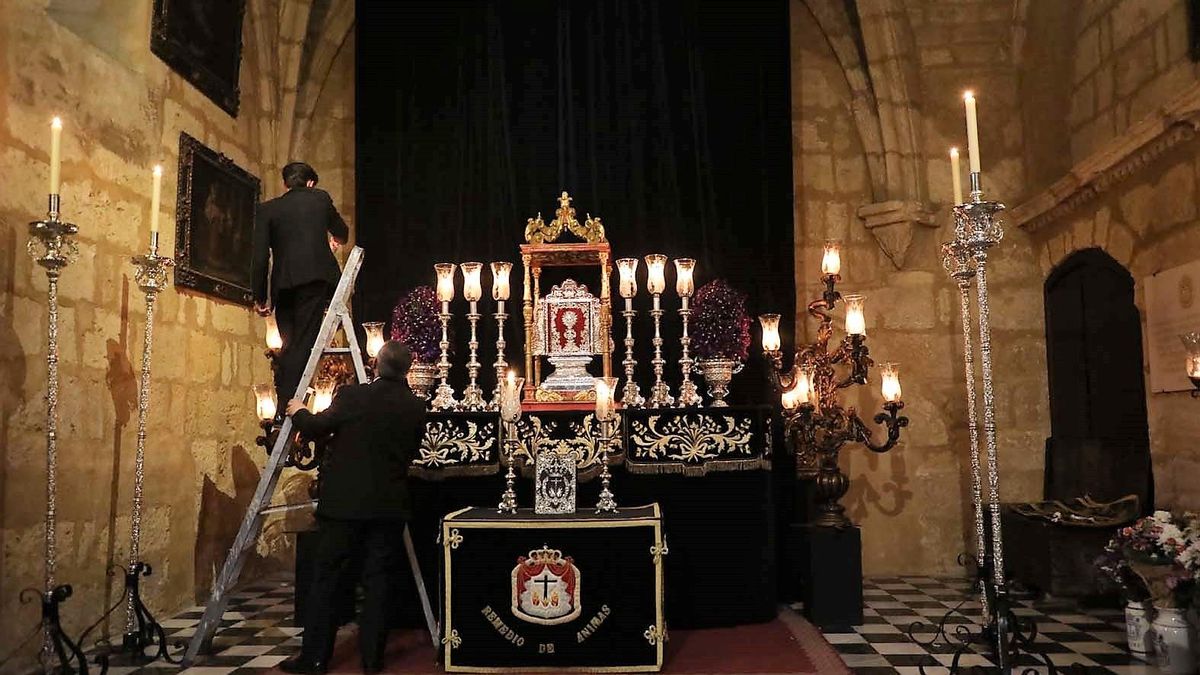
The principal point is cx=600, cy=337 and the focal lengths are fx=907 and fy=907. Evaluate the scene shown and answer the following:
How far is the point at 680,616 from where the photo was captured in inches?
189

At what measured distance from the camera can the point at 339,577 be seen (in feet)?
13.0

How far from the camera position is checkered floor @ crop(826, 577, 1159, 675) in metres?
4.11

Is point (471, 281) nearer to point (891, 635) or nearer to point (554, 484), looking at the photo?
point (554, 484)

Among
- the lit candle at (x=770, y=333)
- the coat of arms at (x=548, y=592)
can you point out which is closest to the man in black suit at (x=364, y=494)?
the coat of arms at (x=548, y=592)

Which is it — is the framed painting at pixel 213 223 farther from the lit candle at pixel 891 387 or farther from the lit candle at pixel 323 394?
the lit candle at pixel 891 387

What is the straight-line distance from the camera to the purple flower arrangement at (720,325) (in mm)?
5703

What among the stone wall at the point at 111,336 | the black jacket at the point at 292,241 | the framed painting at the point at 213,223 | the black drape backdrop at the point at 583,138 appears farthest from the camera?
the black drape backdrop at the point at 583,138

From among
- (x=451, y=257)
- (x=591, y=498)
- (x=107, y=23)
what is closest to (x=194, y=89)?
(x=107, y=23)

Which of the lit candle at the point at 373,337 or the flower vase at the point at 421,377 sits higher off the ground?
the lit candle at the point at 373,337

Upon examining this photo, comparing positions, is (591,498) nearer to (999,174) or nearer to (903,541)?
(903,541)

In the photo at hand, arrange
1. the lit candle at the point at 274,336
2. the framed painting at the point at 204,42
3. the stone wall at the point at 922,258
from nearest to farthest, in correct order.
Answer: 1. the lit candle at the point at 274,336
2. the framed painting at the point at 204,42
3. the stone wall at the point at 922,258

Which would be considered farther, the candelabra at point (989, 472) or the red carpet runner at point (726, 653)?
the red carpet runner at point (726, 653)

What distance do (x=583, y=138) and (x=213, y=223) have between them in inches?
108

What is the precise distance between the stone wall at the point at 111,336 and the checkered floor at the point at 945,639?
3.84 metres
